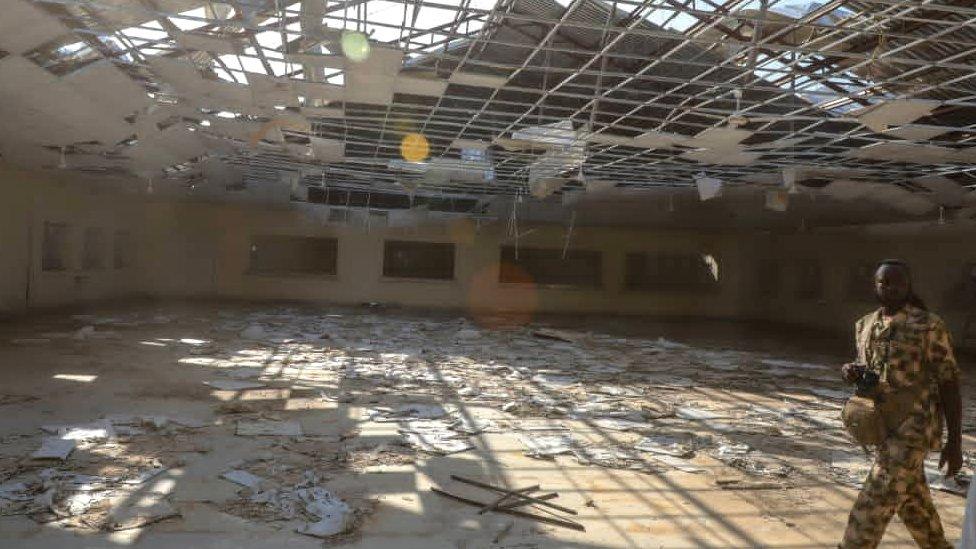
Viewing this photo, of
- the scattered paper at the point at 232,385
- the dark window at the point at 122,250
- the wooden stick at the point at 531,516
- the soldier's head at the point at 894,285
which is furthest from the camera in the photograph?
the dark window at the point at 122,250

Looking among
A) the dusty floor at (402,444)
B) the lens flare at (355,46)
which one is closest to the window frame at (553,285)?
the dusty floor at (402,444)

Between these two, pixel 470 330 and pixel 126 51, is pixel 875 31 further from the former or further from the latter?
pixel 470 330

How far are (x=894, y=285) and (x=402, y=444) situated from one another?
3.97 m

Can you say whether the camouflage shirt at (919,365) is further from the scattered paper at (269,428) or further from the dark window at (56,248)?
the dark window at (56,248)

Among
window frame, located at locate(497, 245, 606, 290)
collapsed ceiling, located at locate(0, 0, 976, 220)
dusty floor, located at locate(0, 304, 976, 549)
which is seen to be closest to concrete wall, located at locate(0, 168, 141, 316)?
collapsed ceiling, located at locate(0, 0, 976, 220)

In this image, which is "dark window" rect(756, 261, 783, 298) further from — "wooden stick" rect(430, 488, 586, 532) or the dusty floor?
"wooden stick" rect(430, 488, 586, 532)

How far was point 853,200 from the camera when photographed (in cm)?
1266

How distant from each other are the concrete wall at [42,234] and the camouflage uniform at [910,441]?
14.6 meters

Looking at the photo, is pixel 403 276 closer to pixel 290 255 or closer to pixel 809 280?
pixel 290 255

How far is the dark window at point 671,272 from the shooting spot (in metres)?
22.0

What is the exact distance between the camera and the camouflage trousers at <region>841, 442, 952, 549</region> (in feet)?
10.6

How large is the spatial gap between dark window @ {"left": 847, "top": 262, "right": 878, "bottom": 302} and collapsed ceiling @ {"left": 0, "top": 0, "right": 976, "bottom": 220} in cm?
602

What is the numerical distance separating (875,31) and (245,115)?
6.93m

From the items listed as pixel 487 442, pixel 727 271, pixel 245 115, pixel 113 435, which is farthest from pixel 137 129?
pixel 727 271
